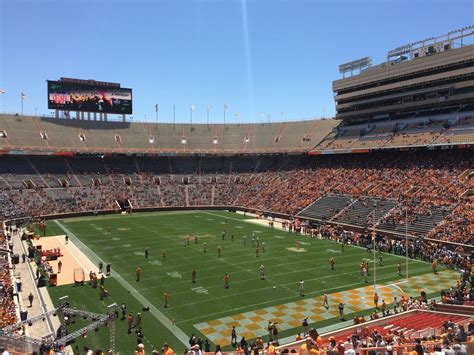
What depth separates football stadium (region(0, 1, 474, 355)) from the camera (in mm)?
18781

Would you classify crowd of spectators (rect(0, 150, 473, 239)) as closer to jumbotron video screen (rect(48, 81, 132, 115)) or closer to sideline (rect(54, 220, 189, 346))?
jumbotron video screen (rect(48, 81, 132, 115))

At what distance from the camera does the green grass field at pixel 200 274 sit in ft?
67.6

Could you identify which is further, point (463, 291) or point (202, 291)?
point (202, 291)

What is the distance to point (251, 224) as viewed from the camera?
48.4 metres

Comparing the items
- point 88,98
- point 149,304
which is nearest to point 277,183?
point 88,98

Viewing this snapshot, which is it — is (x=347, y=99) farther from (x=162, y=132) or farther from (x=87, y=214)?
(x=87, y=214)

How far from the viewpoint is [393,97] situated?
197 ft

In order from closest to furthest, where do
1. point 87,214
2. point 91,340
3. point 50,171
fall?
point 91,340 < point 87,214 < point 50,171

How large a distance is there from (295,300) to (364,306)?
3.64 m

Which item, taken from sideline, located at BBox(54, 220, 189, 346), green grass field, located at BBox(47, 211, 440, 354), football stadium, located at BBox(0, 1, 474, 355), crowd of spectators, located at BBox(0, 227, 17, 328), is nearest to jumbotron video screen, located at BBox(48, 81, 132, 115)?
football stadium, located at BBox(0, 1, 474, 355)

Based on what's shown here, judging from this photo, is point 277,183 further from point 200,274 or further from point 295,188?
Answer: point 200,274

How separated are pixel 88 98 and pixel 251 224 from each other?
136 ft

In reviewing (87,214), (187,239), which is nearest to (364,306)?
(187,239)

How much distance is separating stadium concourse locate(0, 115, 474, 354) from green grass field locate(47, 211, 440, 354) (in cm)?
210
